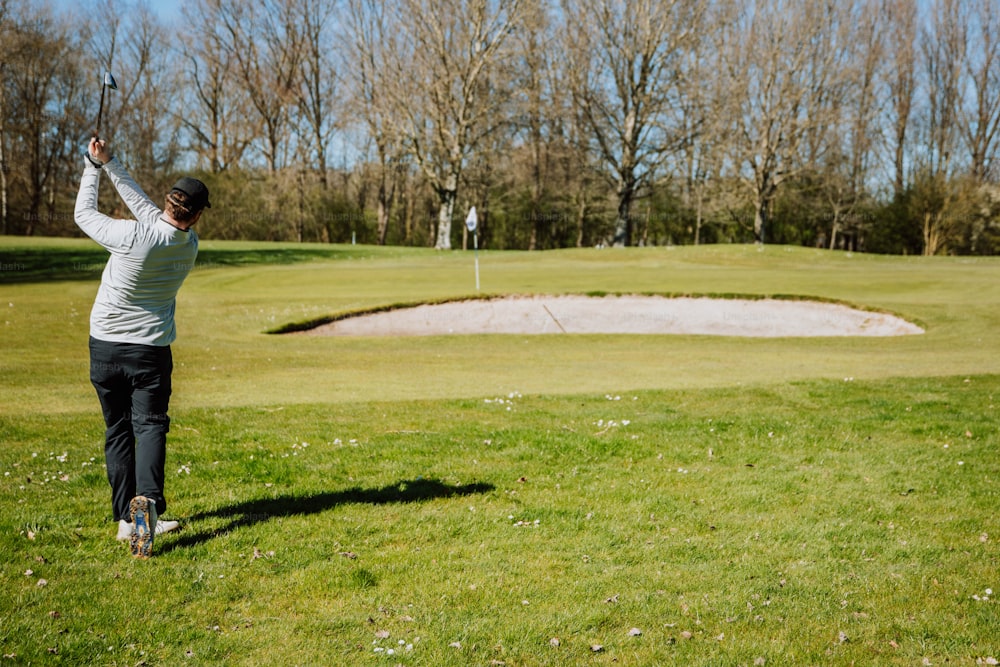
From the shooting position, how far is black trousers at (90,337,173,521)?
556cm

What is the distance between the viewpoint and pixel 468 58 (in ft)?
157

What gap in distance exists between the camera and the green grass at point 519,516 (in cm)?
447

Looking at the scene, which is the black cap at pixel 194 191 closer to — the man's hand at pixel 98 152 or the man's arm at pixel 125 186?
the man's arm at pixel 125 186

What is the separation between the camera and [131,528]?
5621 mm

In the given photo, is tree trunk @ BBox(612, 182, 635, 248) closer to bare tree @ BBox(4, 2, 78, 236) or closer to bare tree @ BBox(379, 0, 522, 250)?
bare tree @ BBox(379, 0, 522, 250)

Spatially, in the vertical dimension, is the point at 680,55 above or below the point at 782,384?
above

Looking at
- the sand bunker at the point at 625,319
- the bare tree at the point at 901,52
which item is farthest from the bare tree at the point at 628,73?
the sand bunker at the point at 625,319

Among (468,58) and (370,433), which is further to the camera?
(468,58)

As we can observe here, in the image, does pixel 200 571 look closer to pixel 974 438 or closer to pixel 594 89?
pixel 974 438

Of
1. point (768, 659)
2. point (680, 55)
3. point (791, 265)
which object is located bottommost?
point (768, 659)

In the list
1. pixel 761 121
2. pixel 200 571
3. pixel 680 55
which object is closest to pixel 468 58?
pixel 680 55

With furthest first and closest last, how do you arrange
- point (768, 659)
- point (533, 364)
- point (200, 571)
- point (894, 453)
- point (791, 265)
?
point (791, 265), point (533, 364), point (894, 453), point (200, 571), point (768, 659)

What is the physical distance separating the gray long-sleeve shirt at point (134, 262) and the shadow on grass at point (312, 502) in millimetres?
1491

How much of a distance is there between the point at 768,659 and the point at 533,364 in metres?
10.9
